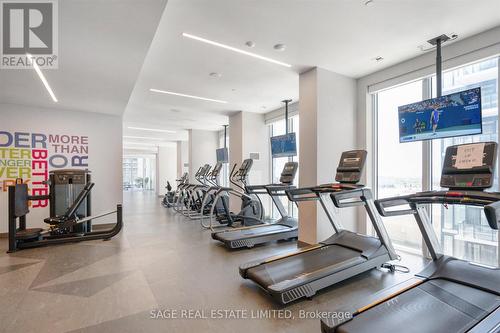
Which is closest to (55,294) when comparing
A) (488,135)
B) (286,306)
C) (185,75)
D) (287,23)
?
(286,306)

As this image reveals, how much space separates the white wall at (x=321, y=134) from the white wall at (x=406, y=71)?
189 mm

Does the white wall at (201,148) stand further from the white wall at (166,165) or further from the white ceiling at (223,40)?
the white wall at (166,165)

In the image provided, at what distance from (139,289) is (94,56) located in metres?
3.04

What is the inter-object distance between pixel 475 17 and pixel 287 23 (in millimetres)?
2253

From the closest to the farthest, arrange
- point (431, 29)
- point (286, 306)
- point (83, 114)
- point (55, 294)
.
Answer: point (286, 306) → point (55, 294) → point (431, 29) → point (83, 114)

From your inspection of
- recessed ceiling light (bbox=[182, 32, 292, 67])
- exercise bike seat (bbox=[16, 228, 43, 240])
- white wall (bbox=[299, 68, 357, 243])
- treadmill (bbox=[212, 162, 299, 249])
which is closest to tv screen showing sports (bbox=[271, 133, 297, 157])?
treadmill (bbox=[212, 162, 299, 249])

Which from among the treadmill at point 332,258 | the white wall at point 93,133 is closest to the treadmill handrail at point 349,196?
the treadmill at point 332,258

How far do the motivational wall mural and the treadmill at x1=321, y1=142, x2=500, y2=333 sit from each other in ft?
20.6


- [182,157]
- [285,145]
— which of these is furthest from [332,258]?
[182,157]

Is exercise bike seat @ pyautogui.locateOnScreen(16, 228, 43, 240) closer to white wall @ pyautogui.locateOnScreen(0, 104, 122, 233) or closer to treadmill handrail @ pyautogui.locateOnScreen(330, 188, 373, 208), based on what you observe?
white wall @ pyautogui.locateOnScreen(0, 104, 122, 233)

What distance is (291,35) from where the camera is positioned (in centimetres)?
332

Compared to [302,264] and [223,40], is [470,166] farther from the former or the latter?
[223,40]

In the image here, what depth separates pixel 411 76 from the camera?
408cm

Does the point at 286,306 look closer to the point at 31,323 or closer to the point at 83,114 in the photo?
the point at 31,323
